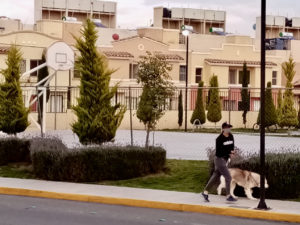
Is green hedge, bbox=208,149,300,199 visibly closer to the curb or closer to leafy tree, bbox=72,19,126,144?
the curb

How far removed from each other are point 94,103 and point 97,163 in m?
3.51

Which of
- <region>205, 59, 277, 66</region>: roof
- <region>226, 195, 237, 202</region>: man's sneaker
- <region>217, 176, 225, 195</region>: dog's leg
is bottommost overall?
<region>226, 195, 237, 202</region>: man's sneaker

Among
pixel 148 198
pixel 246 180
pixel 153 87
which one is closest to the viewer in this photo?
pixel 246 180

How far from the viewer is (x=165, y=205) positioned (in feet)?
53.4

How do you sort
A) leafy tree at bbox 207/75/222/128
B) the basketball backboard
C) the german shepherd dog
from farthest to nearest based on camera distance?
leafy tree at bbox 207/75/222/128, the basketball backboard, the german shepherd dog

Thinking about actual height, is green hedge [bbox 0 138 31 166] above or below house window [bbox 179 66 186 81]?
below

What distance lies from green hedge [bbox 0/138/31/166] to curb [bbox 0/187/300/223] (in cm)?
508

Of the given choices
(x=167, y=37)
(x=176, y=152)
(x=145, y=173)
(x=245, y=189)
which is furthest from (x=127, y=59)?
(x=245, y=189)

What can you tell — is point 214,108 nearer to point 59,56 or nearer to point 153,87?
point 59,56

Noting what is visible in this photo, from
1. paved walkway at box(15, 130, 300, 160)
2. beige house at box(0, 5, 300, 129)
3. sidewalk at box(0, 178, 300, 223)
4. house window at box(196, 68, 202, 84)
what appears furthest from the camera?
house window at box(196, 68, 202, 84)

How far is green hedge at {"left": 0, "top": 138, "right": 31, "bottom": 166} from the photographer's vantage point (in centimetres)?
2403

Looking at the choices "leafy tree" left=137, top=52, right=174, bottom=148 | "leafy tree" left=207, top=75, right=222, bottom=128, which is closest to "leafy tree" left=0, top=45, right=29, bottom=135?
"leafy tree" left=137, top=52, right=174, bottom=148

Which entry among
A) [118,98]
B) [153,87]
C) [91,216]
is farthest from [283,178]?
[118,98]

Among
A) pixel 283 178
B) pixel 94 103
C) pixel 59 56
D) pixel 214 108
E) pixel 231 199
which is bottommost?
pixel 231 199
